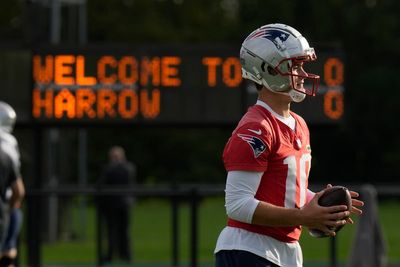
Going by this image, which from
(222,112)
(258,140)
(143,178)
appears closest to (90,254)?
(222,112)

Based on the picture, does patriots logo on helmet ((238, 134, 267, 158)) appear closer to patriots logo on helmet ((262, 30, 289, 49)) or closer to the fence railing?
patriots logo on helmet ((262, 30, 289, 49))

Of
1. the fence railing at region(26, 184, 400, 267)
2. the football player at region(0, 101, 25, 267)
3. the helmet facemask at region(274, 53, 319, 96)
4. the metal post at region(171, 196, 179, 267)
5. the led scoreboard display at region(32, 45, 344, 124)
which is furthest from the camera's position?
the led scoreboard display at region(32, 45, 344, 124)

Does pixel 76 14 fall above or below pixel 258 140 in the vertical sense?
above

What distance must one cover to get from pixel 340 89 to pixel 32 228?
174 inches

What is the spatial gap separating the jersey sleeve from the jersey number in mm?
163

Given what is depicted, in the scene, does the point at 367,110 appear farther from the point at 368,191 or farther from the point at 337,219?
the point at 337,219

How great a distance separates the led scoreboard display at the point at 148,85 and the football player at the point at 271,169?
407 inches

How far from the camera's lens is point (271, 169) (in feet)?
19.3

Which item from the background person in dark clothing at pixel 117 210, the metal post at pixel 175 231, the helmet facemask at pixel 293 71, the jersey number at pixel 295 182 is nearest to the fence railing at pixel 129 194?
the metal post at pixel 175 231

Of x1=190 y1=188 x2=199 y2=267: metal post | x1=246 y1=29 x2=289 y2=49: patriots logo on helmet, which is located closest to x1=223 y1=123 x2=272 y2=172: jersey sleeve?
x1=246 y1=29 x2=289 y2=49: patriots logo on helmet

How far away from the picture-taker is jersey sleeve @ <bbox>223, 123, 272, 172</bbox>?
576 centimetres

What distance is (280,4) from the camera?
54.8m

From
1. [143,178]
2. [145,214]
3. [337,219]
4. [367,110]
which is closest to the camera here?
[337,219]

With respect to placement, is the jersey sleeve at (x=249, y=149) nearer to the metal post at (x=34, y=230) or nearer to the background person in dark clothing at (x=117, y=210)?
the metal post at (x=34, y=230)
